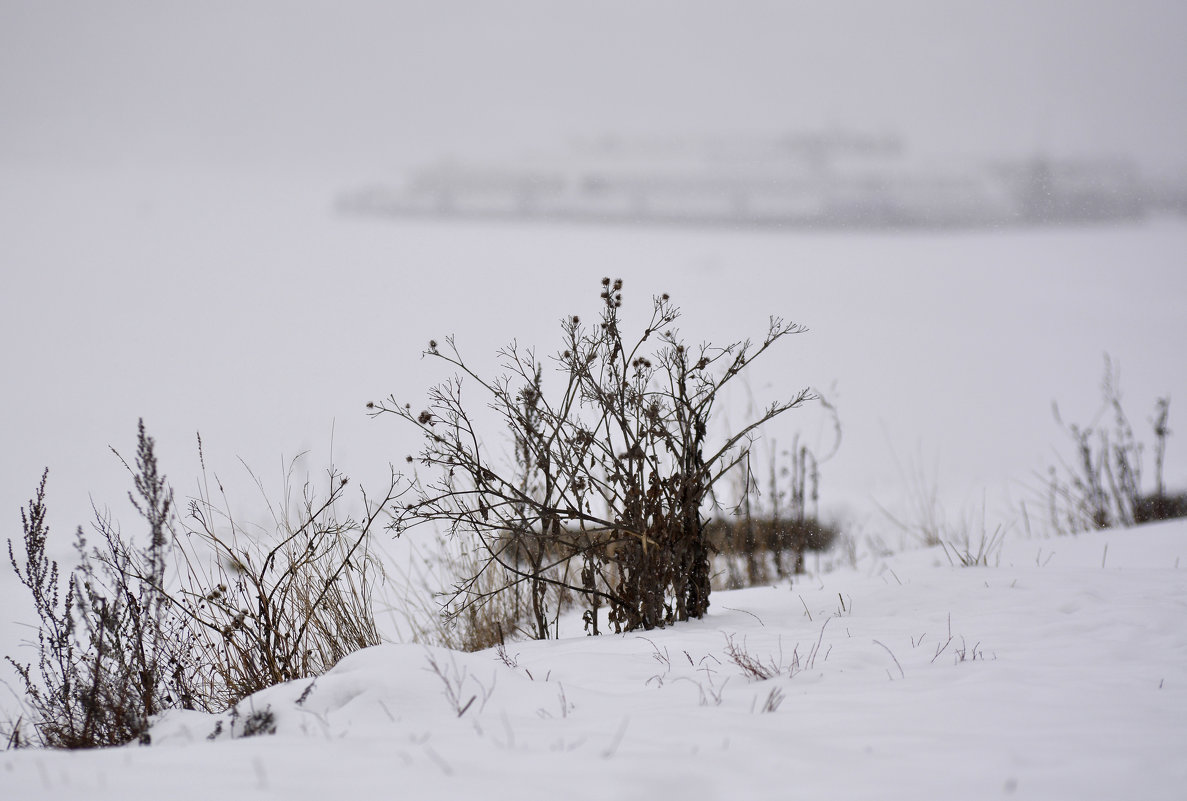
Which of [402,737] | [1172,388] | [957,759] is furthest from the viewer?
[1172,388]

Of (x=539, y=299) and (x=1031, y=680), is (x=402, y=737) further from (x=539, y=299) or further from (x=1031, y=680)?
(x=539, y=299)

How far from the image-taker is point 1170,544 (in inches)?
159

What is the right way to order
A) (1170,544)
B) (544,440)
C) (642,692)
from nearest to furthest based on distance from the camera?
(642,692) → (544,440) → (1170,544)

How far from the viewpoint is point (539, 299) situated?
56.9ft

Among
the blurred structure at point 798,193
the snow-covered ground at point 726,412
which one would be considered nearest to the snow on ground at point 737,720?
the snow-covered ground at point 726,412

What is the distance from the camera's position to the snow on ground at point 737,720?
1.15 metres

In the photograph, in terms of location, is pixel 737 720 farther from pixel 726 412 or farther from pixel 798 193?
pixel 798 193

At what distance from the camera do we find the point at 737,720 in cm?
149

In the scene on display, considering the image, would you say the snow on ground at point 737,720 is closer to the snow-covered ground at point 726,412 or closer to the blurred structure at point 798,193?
the snow-covered ground at point 726,412

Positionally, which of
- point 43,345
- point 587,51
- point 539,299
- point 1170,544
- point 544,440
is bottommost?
point 1170,544

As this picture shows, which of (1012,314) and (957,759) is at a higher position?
(1012,314)

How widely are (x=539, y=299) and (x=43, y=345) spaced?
9.79 m

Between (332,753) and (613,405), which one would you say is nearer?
(332,753)

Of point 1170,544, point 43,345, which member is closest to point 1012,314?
point 1170,544
